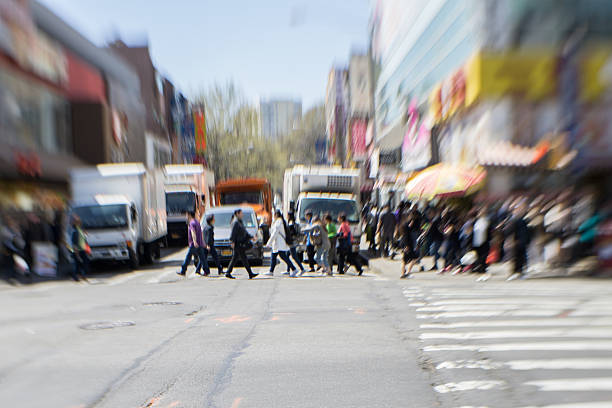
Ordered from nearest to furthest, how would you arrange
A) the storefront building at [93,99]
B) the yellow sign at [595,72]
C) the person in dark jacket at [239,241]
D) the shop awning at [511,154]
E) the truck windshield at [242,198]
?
the person in dark jacket at [239,241] → the shop awning at [511,154] → the yellow sign at [595,72] → the truck windshield at [242,198] → the storefront building at [93,99]

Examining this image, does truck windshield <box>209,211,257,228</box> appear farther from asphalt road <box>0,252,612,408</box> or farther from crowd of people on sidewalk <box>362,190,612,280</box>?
asphalt road <box>0,252,612,408</box>

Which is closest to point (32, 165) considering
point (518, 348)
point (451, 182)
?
point (451, 182)

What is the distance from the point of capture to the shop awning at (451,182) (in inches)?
760

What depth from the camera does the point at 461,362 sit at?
7219mm

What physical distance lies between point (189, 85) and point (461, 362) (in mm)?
62287

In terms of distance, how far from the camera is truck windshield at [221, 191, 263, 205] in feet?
109

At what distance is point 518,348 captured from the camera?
25.5ft

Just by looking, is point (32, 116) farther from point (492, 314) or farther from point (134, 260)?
point (492, 314)

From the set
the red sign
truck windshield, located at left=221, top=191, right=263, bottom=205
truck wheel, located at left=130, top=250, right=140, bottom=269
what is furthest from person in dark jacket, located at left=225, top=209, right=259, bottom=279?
truck windshield, located at left=221, top=191, right=263, bottom=205

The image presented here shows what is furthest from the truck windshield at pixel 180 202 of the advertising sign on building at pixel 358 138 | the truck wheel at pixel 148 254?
the advertising sign on building at pixel 358 138

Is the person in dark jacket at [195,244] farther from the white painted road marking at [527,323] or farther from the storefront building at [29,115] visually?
the white painted road marking at [527,323]

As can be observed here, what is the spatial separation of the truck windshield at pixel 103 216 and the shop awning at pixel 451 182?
864 centimetres

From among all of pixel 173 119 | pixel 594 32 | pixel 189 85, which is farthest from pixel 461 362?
pixel 173 119

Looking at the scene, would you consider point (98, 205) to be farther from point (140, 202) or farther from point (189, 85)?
point (189, 85)
